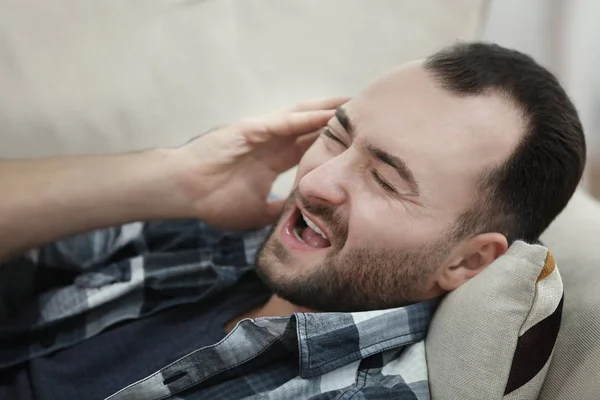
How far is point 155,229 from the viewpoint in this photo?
1195 mm

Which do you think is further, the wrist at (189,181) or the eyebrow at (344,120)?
the wrist at (189,181)

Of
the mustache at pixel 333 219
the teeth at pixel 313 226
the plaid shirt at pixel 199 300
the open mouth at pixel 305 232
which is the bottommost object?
the plaid shirt at pixel 199 300

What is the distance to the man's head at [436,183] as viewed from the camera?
0.88m

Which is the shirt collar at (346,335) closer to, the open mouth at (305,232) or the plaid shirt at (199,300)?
the plaid shirt at (199,300)

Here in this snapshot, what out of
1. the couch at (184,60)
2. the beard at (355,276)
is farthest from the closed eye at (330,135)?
the couch at (184,60)

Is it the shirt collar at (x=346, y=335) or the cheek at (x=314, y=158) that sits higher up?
the cheek at (x=314, y=158)

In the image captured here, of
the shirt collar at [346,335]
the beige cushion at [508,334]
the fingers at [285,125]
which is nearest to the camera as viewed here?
the beige cushion at [508,334]

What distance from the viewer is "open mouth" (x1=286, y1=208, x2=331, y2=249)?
0.96 m

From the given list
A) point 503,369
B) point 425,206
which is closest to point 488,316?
point 503,369

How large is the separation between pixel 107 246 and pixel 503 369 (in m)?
0.73

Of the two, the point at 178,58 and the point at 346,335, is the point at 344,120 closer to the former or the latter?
the point at 346,335

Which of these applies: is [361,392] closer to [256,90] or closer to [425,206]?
[425,206]

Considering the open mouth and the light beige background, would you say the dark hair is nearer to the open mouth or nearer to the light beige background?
the open mouth

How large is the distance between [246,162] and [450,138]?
1.45ft
